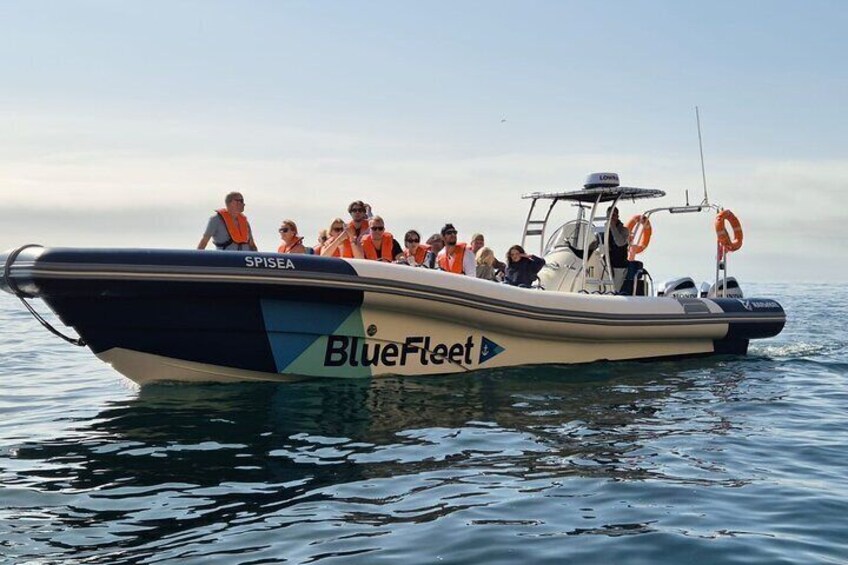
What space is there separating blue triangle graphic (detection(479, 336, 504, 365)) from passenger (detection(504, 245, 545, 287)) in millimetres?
1235

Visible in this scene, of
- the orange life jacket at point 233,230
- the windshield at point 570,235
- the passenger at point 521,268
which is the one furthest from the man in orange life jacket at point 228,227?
the windshield at point 570,235

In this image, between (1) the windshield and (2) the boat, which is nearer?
(2) the boat

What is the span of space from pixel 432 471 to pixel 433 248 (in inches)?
208

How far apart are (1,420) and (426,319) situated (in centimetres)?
335

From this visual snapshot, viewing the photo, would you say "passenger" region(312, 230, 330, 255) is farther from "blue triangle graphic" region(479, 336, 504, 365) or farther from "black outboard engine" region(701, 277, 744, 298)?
"black outboard engine" region(701, 277, 744, 298)

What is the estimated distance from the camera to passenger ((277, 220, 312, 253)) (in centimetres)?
858

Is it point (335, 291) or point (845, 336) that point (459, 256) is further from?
point (845, 336)

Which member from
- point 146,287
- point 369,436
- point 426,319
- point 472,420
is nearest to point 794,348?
point 426,319

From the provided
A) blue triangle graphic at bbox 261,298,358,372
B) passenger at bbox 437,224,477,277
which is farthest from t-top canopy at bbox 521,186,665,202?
blue triangle graphic at bbox 261,298,358,372

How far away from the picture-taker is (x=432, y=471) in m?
4.90

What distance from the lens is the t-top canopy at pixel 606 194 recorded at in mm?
9869

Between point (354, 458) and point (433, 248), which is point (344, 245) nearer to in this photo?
point (433, 248)

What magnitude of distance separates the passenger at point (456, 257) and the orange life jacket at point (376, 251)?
69cm

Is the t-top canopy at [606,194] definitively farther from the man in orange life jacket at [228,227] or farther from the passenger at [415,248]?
the man in orange life jacket at [228,227]
